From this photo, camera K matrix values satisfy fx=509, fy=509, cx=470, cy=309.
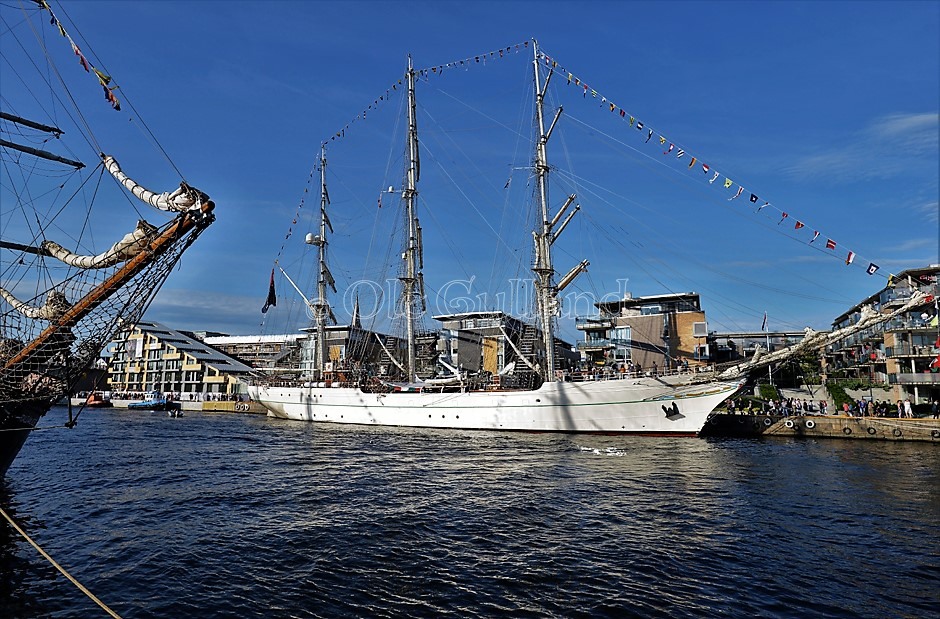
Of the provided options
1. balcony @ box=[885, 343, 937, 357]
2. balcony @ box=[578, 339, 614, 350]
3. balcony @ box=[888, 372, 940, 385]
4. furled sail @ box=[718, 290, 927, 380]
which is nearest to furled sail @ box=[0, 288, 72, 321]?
furled sail @ box=[718, 290, 927, 380]

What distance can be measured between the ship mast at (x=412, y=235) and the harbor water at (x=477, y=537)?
30.9 m

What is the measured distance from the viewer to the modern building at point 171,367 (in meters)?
102

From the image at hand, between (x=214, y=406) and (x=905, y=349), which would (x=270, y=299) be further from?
(x=905, y=349)

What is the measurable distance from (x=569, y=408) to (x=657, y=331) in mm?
29577

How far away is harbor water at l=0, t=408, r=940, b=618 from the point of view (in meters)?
9.48

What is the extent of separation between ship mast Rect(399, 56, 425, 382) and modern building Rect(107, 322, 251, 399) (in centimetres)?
5913

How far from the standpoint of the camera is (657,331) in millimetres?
62375

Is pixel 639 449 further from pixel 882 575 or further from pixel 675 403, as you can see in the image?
pixel 882 575

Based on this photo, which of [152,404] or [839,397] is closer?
[839,397]

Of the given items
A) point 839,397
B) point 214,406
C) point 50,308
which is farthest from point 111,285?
point 214,406

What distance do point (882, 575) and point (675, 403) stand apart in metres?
25.3

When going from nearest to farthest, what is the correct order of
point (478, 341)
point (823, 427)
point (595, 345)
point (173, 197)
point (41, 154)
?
point (173, 197) < point (41, 154) < point (823, 427) < point (595, 345) < point (478, 341)

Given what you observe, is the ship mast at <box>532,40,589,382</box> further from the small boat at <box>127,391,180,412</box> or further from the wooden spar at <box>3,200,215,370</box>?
the small boat at <box>127,391,180,412</box>

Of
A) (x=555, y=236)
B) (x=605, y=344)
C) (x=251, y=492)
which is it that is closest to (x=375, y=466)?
(x=251, y=492)
